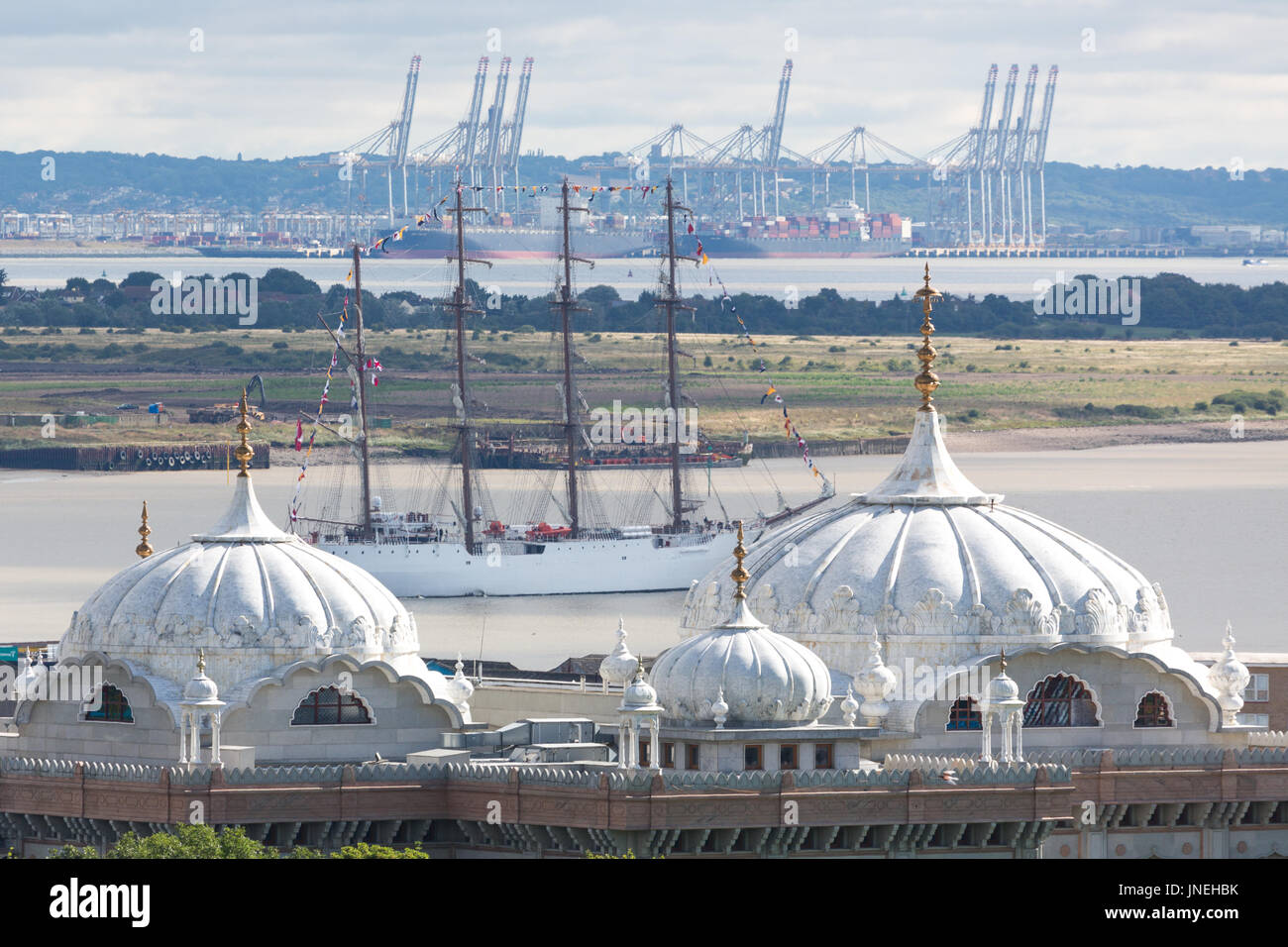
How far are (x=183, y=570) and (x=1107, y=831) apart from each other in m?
17.9

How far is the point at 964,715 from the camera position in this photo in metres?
71.2

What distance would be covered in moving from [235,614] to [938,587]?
42.6 ft

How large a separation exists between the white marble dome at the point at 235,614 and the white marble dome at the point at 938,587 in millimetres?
6805

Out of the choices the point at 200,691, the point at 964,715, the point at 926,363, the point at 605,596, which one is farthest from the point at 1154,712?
the point at 605,596

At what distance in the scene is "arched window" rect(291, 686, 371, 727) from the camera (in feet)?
232

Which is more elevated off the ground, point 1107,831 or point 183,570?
point 183,570

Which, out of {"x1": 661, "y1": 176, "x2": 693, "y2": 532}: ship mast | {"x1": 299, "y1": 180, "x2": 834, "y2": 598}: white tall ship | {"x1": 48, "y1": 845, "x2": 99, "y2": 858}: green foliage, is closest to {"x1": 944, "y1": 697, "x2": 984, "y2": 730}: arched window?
{"x1": 48, "y1": 845, "x2": 99, "y2": 858}: green foliage

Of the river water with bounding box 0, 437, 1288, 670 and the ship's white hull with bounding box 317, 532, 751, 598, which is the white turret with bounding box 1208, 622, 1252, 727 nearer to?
the river water with bounding box 0, 437, 1288, 670

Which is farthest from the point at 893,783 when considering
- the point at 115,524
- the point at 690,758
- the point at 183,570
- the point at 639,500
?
the point at 639,500

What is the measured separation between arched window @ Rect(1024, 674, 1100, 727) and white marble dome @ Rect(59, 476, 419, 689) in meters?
11.7

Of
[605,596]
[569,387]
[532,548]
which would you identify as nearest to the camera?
[569,387]

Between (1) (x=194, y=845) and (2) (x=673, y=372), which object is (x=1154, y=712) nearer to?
(1) (x=194, y=845)
